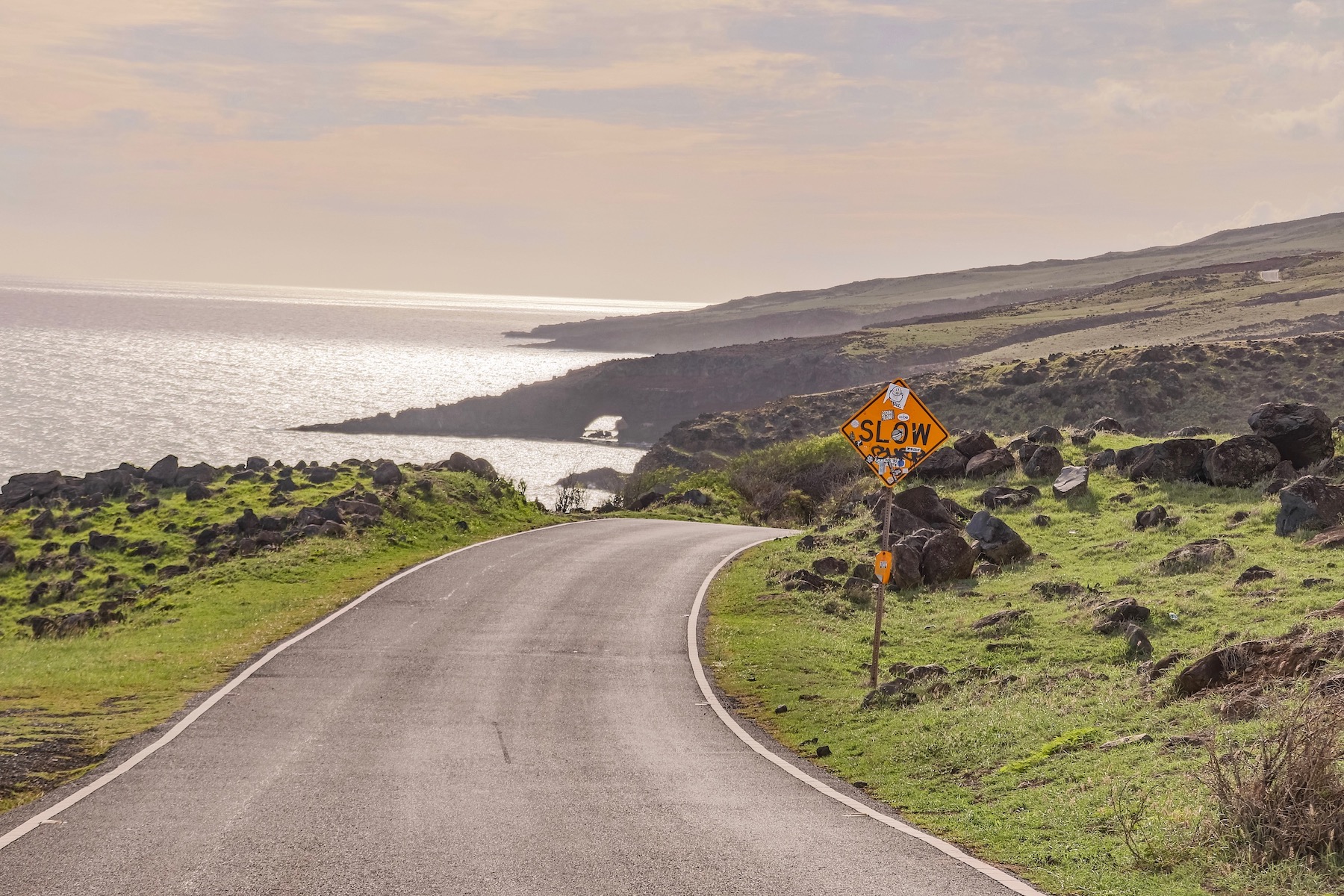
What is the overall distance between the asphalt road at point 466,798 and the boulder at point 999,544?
840 cm

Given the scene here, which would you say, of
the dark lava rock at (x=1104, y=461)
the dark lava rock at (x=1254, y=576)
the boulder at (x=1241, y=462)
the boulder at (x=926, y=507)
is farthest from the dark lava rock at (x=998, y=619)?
the dark lava rock at (x=1104, y=461)

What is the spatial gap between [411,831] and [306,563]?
19028 millimetres

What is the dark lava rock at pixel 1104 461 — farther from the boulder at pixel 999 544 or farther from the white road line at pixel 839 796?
the white road line at pixel 839 796

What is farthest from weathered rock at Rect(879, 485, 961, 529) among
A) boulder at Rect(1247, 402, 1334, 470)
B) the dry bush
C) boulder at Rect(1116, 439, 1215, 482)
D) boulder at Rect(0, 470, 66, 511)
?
boulder at Rect(0, 470, 66, 511)

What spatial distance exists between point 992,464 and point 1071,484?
14.2 feet

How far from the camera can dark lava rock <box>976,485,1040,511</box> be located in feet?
97.2

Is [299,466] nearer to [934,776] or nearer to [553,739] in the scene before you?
[553,739]

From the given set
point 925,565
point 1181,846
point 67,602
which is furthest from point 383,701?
point 67,602

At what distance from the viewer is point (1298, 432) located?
27781 millimetres

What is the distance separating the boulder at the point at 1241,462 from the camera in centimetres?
2720

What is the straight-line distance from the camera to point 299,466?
40062 millimetres

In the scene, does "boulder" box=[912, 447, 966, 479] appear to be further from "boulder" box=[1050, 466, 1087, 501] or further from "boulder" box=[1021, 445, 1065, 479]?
"boulder" box=[1050, 466, 1087, 501]

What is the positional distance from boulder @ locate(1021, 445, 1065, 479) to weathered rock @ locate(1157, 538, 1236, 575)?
36.3 ft

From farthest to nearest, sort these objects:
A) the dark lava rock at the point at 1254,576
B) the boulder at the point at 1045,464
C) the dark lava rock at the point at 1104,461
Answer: the boulder at the point at 1045,464
the dark lava rock at the point at 1104,461
the dark lava rock at the point at 1254,576
